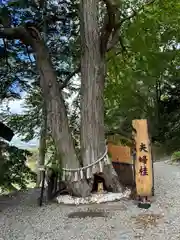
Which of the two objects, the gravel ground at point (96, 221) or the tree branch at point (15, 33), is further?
the tree branch at point (15, 33)

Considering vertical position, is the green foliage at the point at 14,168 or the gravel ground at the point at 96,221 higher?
the green foliage at the point at 14,168

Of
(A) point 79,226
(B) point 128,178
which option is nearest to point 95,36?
(B) point 128,178

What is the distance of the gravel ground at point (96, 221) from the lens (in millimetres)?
3890

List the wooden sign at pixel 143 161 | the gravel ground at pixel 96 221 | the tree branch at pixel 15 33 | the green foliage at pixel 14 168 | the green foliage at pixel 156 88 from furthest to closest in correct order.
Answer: the green foliage at pixel 156 88 → the green foliage at pixel 14 168 → the tree branch at pixel 15 33 → the wooden sign at pixel 143 161 → the gravel ground at pixel 96 221

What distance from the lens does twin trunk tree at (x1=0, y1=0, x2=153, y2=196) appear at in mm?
5812

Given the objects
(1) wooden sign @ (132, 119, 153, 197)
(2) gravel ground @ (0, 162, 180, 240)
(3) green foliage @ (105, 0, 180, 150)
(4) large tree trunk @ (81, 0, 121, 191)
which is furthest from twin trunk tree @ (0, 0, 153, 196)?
(3) green foliage @ (105, 0, 180, 150)

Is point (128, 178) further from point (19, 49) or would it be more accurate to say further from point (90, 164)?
point (19, 49)

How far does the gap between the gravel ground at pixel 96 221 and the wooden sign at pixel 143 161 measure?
25 centimetres

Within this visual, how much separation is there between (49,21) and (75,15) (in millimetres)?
591

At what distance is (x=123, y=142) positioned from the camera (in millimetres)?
7266

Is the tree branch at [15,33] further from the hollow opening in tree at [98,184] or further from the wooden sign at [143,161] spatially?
the hollow opening in tree at [98,184]

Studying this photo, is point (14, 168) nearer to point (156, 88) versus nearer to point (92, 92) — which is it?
point (92, 92)

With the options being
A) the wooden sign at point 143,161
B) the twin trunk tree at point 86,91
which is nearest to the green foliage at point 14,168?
the twin trunk tree at point 86,91

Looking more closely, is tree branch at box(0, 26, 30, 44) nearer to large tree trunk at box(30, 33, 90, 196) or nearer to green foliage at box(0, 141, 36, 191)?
large tree trunk at box(30, 33, 90, 196)
